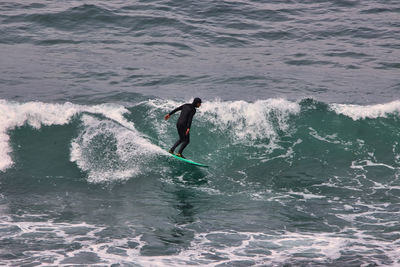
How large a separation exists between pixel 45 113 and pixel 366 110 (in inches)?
371

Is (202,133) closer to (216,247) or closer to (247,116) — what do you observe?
(247,116)

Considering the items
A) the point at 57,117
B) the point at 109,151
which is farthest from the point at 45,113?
the point at 109,151

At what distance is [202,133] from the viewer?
1800 cm

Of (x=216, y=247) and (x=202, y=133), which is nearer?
(x=216, y=247)

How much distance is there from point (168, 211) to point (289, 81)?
819 centimetres

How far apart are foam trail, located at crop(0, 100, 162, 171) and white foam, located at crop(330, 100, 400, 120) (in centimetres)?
622

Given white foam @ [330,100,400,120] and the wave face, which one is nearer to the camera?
the wave face

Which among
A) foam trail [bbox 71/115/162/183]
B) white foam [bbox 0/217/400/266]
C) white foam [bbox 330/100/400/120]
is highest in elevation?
white foam [bbox 330/100/400/120]

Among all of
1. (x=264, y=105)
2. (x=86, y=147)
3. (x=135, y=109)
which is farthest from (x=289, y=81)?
(x=86, y=147)

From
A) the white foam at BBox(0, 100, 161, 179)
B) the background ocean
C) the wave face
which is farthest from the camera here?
the white foam at BBox(0, 100, 161, 179)

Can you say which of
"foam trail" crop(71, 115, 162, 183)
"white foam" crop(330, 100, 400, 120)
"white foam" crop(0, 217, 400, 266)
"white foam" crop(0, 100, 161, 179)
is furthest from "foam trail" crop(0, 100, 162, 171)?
"white foam" crop(330, 100, 400, 120)

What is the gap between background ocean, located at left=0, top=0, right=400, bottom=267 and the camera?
12164 mm

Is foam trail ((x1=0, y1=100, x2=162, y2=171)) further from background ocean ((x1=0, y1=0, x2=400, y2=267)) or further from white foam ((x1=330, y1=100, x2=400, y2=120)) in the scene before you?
white foam ((x1=330, y1=100, x2=400, y2=120))

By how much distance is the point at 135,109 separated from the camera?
1841 centimetres
